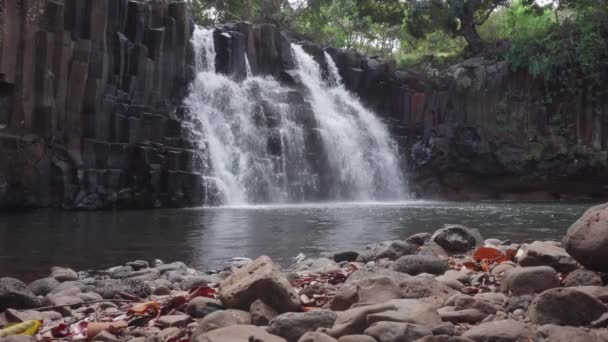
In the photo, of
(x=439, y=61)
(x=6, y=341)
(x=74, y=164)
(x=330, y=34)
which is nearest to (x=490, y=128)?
(x=439, y=61)

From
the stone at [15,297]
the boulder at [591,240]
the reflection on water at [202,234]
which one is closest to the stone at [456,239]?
the reflection on water at [202,234]

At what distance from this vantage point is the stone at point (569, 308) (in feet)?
10.2

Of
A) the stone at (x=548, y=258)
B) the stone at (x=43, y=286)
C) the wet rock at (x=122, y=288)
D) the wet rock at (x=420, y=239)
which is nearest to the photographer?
the stone at (x=548, y=258)

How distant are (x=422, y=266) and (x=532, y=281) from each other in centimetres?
124

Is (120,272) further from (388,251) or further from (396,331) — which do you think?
(396,331)

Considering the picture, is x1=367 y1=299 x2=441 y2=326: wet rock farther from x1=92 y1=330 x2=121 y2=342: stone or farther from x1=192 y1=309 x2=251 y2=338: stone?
x1=92 y1=330 x2=121 y2=342: stone

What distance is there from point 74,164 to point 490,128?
1942 centimetres

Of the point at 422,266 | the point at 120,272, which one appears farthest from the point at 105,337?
the point at 120,272

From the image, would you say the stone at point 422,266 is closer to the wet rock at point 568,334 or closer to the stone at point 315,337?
the wet rock at point 568,334

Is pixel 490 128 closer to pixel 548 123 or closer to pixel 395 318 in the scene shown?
pixel 548 123

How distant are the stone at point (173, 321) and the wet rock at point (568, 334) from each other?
208 centimetres

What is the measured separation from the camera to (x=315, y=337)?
2.92 m

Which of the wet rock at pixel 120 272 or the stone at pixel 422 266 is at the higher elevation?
the stone at pixel 422 266

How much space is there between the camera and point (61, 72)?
18.2m
